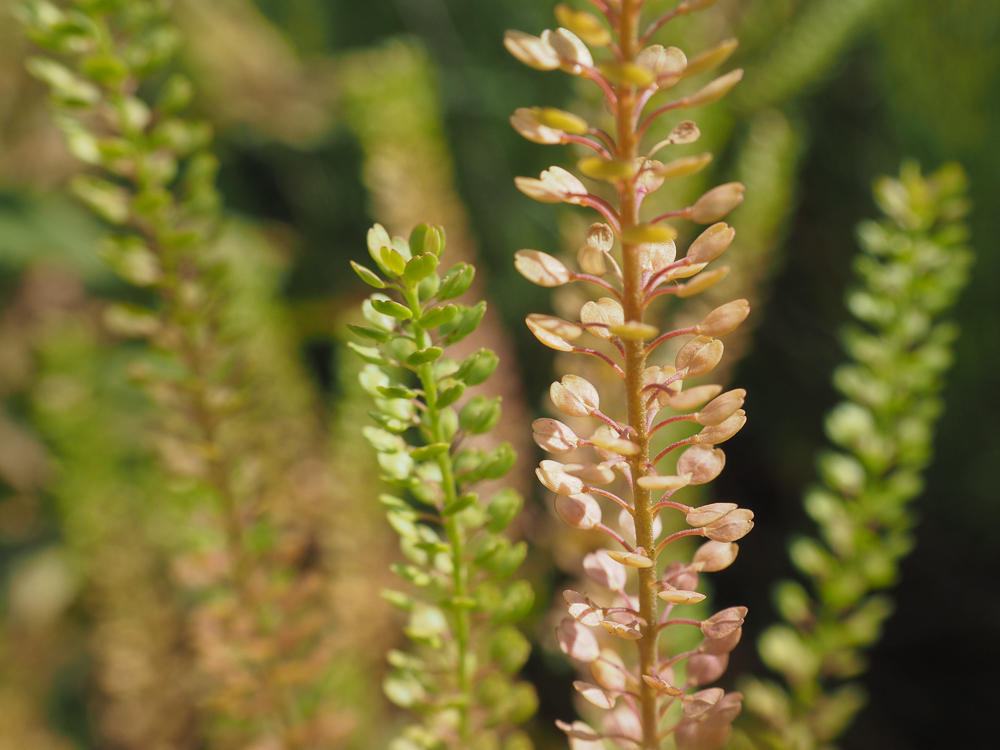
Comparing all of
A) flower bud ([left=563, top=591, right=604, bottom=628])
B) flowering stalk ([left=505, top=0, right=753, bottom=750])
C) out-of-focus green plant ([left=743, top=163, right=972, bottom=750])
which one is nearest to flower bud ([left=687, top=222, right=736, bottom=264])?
flowering stalk ([left=505, top=0, right=753, bottom=750])

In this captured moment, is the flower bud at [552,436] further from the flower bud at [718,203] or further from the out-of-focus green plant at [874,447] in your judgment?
the out-of-focus green plant at [874,447]

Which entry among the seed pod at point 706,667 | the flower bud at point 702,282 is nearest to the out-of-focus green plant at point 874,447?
the seed pod at point 706,667

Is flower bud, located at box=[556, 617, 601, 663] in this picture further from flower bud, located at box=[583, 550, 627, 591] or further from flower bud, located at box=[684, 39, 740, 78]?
flower bud, located at box=[684, 39, 740, 78]

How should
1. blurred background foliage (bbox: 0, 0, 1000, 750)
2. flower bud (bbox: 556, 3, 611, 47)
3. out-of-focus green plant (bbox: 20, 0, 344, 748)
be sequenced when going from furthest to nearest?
blurred background foliage (bbox: 0, 0, 1000, 750)
out-of-focus green plant (bbox: 20, 0, 344, 748)
flower bud (bbox: 556, 3, 611, 47)

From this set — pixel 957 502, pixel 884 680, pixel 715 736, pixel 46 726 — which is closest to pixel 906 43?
pixel 957 502

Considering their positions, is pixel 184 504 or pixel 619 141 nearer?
pixel 619 141

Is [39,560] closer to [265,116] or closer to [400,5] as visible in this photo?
[265,116]
